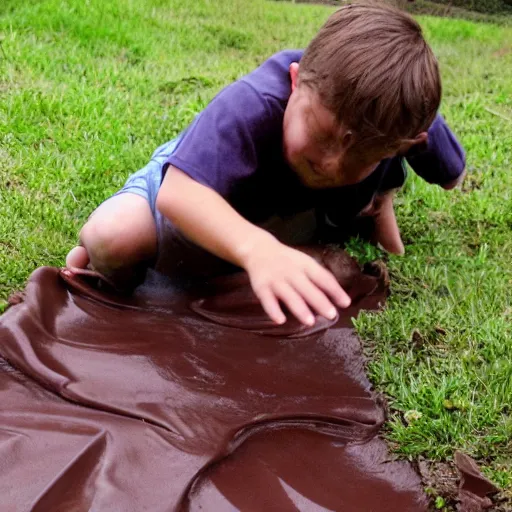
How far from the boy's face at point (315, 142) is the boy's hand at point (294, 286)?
0.49 m

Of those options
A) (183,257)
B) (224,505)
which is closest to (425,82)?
(183,257)

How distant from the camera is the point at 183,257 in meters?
2.43

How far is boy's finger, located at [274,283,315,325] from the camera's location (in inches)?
58.5

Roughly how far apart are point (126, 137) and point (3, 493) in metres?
2.36

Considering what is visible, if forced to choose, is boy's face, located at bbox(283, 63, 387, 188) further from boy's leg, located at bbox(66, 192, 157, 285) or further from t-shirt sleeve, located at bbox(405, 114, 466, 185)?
boy's leg, located at bbox(66, 192, 157, 285)

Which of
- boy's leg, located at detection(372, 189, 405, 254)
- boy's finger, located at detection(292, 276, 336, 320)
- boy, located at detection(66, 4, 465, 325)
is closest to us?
boy's finger, located at detection(292, 276, 336, 320)

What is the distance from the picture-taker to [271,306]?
154 cm

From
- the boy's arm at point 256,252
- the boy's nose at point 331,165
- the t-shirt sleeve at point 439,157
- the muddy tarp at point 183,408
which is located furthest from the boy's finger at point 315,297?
the t-shirt sleeve at point 439,157

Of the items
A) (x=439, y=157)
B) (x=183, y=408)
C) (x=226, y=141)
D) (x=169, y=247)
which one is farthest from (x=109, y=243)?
(x=439, y=157)

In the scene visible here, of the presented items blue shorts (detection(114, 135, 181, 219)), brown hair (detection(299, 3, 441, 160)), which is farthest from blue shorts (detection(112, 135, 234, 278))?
brown hair (detection(299, 3, 441, 160))

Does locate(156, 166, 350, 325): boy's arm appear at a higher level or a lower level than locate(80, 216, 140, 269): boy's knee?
higher

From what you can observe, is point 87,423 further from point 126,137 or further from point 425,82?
point 126,137

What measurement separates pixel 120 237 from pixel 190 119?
65.5 inches

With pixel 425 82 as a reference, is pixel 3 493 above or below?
below
